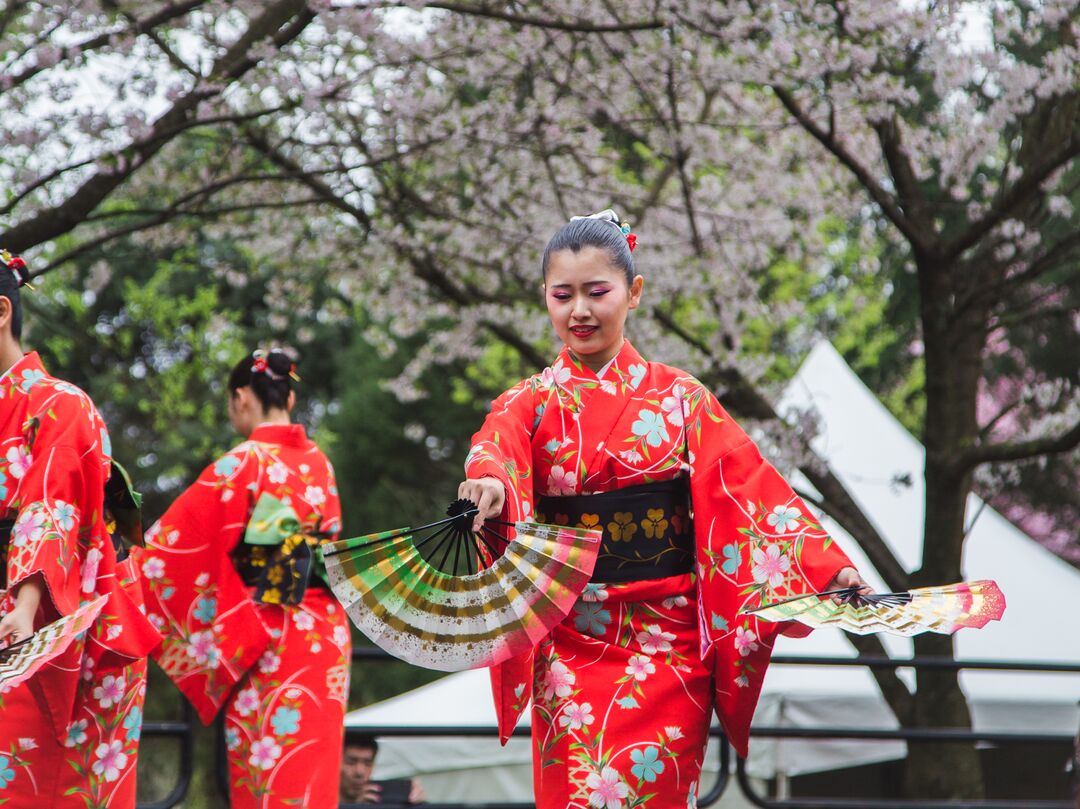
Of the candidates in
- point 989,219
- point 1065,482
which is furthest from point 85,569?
point 1065,482

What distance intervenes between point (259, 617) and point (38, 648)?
5.23 feet

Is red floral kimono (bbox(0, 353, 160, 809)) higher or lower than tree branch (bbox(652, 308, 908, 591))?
lower

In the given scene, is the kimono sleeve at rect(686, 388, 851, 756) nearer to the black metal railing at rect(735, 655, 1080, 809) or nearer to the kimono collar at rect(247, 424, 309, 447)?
the kimono collar at rect(247, 424, 309, 447)

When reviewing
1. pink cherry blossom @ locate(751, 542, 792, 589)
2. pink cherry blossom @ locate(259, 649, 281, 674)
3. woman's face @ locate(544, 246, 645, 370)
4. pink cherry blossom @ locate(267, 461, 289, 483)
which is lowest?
pink cherry blossom @ locate(751, 542, 792, 589)

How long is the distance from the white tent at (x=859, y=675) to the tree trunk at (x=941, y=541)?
38cm

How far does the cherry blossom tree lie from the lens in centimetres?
521

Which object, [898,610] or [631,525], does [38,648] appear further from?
[898,610]

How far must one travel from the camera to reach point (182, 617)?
14.3 feet

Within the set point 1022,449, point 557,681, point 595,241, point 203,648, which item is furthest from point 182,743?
point 1022,449

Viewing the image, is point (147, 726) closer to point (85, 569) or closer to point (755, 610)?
point (85, 569)

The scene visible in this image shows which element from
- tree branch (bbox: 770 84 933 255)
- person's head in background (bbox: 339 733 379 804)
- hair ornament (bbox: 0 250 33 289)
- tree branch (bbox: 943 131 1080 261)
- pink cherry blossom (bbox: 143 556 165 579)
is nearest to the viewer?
hair ornament (bbox: 0 250 33 289)

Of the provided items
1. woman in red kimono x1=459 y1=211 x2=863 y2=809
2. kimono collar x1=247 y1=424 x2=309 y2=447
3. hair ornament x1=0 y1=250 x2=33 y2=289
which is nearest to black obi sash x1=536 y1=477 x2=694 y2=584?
woman in red kimono x1=459 y1=211 x2=863 y2=809

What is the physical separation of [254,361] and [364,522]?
1326 cm

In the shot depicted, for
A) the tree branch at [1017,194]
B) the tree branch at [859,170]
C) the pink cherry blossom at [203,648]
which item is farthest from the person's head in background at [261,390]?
the tree branch at [1017,194]
